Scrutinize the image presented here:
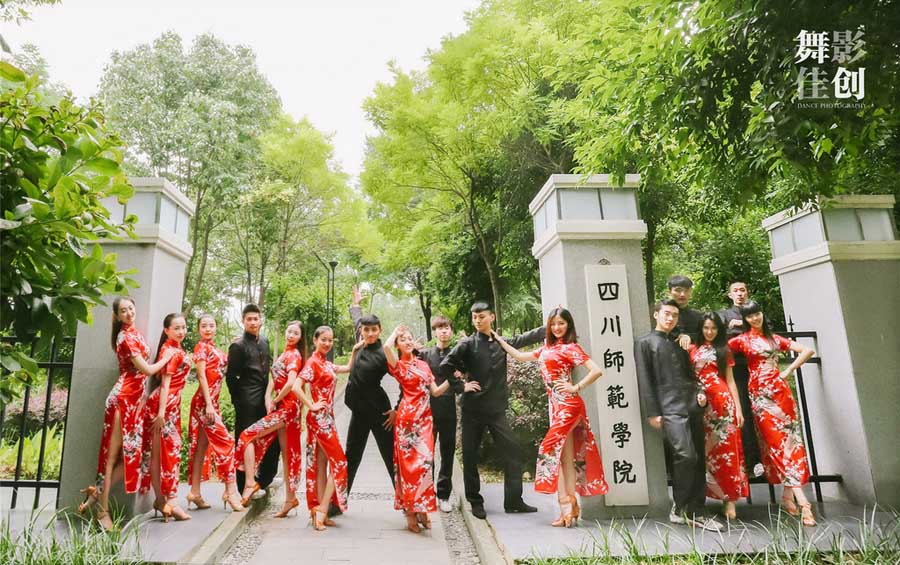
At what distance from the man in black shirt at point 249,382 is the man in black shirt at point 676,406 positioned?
3.38 m

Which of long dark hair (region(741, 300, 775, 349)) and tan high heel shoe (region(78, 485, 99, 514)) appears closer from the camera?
tan high heel shoe (region(78, 485, 99, 514))

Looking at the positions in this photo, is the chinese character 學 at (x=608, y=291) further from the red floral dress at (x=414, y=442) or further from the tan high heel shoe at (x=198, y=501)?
the tan high heel shoe at (x=198, y=501)

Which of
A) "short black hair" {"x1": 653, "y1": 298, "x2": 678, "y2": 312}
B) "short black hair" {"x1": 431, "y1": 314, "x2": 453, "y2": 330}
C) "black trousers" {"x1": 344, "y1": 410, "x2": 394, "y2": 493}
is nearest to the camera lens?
"short black hair" {"x1": 653, "y1": 298, "x2": 678, "y2": 312}

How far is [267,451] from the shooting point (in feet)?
15.4

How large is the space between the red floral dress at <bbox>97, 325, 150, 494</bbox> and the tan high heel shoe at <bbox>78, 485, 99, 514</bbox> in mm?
87

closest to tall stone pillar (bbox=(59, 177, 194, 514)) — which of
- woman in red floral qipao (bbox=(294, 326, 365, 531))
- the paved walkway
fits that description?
the paved walkway

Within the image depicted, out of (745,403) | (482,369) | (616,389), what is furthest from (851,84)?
(482,369)

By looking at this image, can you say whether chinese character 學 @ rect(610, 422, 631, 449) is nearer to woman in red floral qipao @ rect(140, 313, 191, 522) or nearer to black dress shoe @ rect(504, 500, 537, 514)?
black dress shoe @ rect(504, 500, 537, 514)

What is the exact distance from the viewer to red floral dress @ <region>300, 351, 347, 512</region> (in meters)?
4.15

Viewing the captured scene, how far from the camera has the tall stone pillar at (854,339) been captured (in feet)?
14.3

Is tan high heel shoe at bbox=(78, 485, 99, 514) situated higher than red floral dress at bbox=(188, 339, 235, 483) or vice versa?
red floral dress at bbox=(188, 339, 235, 483)

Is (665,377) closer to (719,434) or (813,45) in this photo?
(719,434)

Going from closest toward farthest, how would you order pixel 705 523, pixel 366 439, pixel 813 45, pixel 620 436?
pixel 813 45, pixel 705 523, pixel 620 436, pixel 366 439

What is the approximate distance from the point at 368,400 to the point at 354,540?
1119mm
